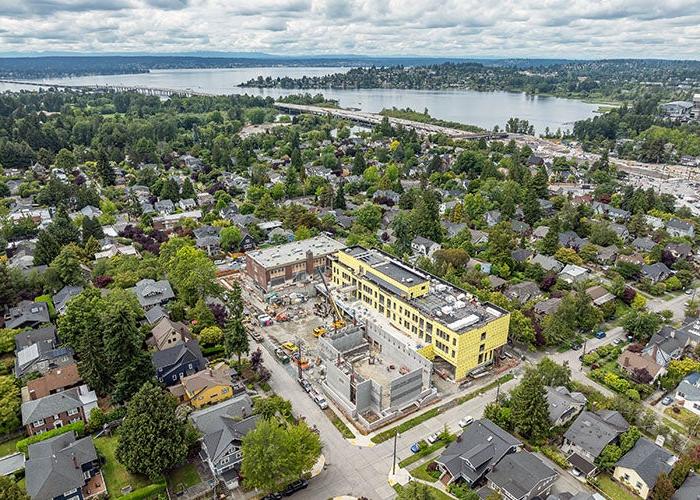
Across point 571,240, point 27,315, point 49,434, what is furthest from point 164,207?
point 571,240

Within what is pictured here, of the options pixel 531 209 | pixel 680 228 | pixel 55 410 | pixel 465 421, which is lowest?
pixel 465 421

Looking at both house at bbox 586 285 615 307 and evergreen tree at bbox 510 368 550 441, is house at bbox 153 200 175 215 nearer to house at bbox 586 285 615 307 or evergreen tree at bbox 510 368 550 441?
house at bbox 586 285 615 307

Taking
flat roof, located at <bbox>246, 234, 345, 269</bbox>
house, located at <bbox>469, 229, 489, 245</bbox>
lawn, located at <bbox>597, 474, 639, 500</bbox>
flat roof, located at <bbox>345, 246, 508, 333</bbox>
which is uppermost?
flat roof, located at <bbox>345, 246, 508, 333</bbox>

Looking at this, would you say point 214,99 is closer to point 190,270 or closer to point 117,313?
point 190,270

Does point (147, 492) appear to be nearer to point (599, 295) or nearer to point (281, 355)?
point (281, 355)

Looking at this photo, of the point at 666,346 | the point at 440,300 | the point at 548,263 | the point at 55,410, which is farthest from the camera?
the point at 548,263

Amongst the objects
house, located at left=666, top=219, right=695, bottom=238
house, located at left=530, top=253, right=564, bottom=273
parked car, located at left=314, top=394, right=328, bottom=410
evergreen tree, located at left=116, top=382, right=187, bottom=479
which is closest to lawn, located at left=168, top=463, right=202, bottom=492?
evergreen tree, located at left=116, top=382, right=187, bottom=479
